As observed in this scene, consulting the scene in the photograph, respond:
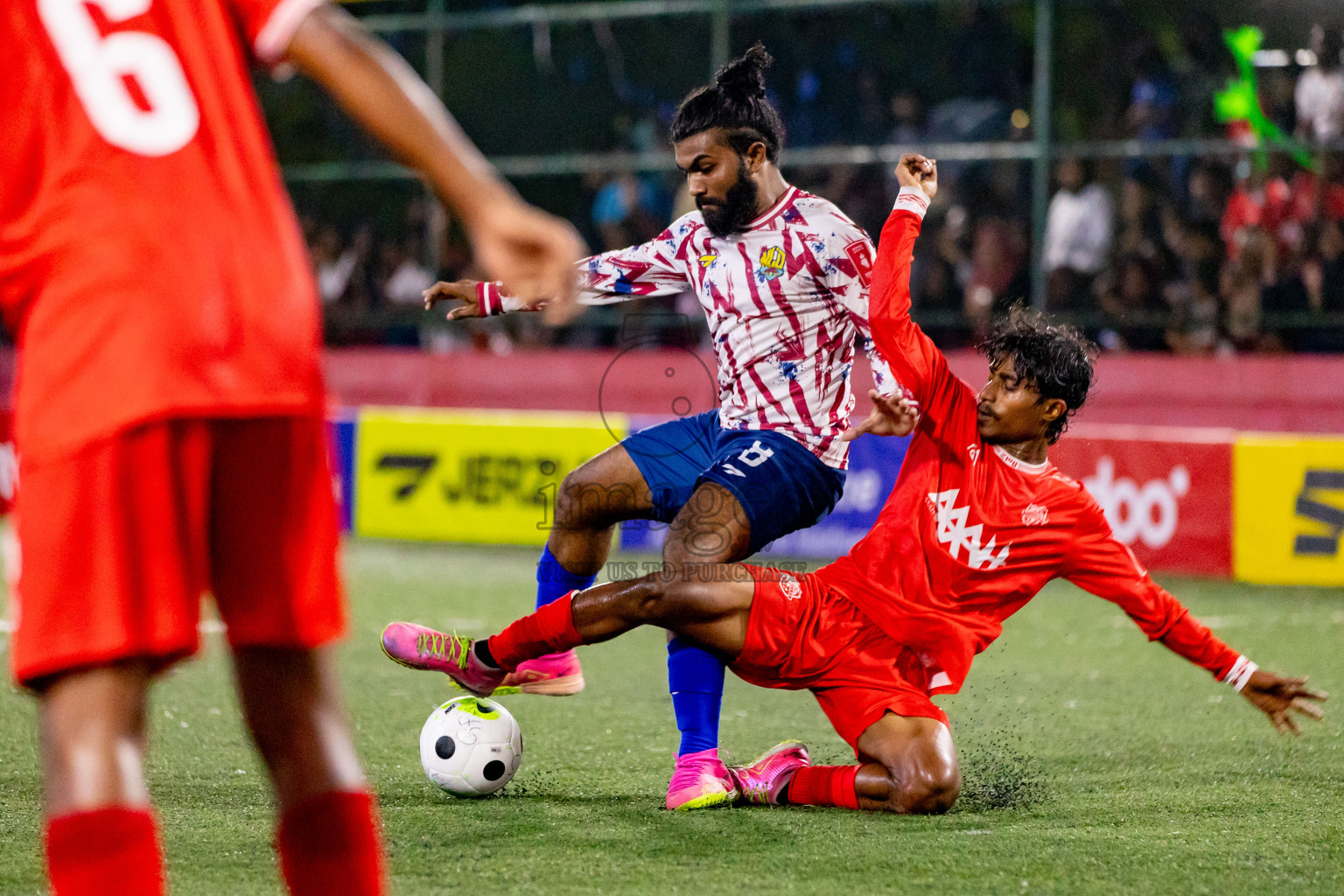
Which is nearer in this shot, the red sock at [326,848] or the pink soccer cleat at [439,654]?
the red sock at [326,848]

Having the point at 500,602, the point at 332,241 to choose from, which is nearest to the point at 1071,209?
the point at 500,602

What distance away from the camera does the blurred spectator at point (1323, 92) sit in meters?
10.0

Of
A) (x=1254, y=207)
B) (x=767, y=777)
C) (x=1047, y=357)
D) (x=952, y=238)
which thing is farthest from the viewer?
(x=952, y=238)

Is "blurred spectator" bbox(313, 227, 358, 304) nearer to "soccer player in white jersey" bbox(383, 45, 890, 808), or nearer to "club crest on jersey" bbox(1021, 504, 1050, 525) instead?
"soccer player in white jersey" bbox(383, 45, 890, 808)

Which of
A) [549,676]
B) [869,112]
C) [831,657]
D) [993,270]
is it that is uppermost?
[869,112]

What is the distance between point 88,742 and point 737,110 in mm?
3046

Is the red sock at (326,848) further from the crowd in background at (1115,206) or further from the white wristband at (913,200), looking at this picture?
the crowd in background at (1115,206)

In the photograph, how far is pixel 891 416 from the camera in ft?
12.8

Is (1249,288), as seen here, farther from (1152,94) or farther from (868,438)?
(868,438)

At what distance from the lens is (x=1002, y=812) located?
3904 mm

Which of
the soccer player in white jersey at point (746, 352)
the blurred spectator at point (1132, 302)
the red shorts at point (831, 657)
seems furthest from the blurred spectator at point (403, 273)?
the red shorts at point (831, 657)

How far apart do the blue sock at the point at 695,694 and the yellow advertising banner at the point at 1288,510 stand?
211 inches

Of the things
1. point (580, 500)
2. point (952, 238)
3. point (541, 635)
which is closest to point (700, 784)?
point (541, 635)

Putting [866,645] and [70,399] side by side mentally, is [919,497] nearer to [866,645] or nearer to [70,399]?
[866,645]
